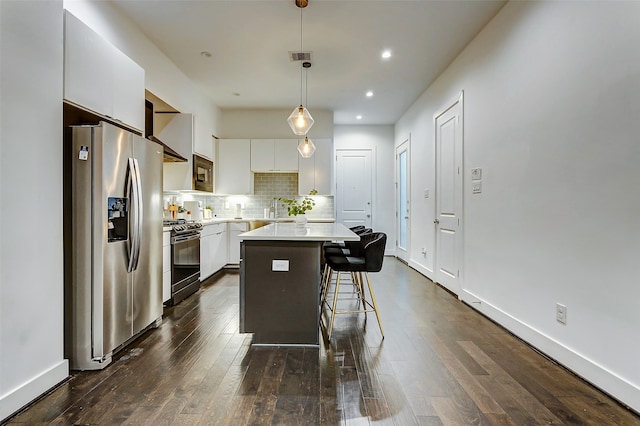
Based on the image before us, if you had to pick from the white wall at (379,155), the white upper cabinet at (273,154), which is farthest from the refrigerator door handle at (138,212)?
the white wall at (379,155)

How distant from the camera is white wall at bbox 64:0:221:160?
2.74 metres

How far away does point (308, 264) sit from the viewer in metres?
2.57

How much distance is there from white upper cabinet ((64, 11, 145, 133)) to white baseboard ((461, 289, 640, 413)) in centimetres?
372

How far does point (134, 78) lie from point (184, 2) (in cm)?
84

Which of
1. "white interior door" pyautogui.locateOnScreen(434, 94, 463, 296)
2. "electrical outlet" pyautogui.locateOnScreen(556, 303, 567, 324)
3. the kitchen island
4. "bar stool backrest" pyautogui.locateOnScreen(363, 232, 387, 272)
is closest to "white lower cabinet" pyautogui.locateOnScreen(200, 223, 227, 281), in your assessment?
the kitchen island

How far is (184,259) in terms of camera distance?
382cm

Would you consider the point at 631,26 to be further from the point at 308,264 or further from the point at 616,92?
the point at 308,264

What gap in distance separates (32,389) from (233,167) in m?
4.50

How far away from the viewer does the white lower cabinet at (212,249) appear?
4.55 m

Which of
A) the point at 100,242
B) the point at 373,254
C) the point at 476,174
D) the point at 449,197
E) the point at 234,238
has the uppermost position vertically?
the point at 476,174

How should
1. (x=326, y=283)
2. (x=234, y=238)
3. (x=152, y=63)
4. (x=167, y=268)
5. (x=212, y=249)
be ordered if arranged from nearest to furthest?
(x=326, y=283) → (x=167, y=268) → (x=152, y=63) → (x=212, y=249) → (x=234, y=238)

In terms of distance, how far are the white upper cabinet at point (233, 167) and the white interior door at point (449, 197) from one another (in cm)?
328

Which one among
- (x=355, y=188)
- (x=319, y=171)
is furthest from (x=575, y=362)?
(x=355, y=188)

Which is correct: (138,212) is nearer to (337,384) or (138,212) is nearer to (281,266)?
(281,266)
